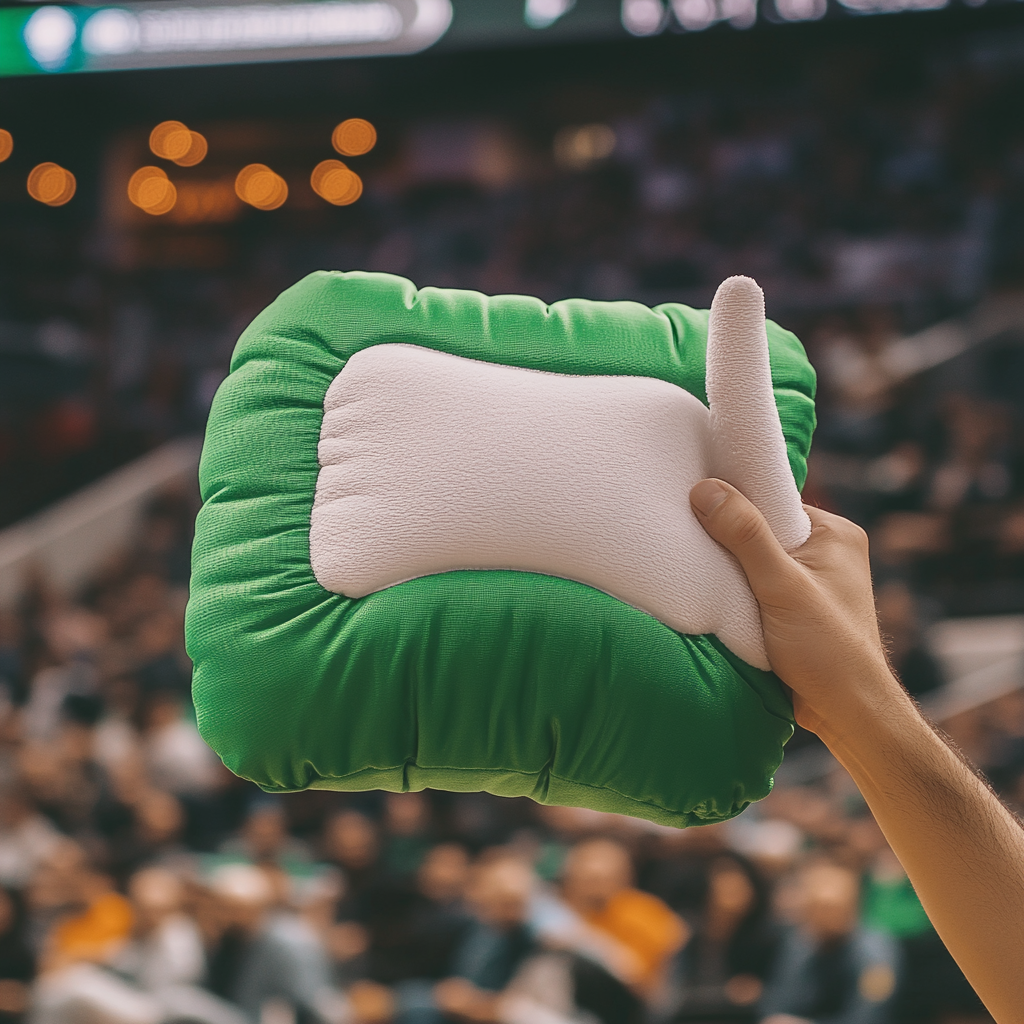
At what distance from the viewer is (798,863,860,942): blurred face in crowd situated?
2.96 meters

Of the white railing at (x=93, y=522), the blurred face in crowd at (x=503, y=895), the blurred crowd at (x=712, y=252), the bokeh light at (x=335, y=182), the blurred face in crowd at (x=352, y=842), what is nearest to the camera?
the blurred face in crowd at (x=503, y=895)

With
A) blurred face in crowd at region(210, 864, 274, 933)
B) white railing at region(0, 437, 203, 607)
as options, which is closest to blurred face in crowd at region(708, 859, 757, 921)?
blurred face in crowd at region(210, 864, 274, 933)

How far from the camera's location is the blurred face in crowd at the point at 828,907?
296 centimetres

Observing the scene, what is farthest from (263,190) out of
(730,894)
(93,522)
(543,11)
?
(730,894)

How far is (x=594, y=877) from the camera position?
10.5 feet

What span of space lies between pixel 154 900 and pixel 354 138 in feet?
24.9

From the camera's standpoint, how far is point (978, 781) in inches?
32.5

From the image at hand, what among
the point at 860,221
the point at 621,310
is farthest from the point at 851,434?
the point at 621,310

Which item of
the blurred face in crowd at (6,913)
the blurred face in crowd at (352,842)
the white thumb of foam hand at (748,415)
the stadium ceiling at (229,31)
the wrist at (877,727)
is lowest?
the blurred face in crowd at (6,913)

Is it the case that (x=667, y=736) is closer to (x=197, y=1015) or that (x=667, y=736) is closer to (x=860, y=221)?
(x=197, y=1015)

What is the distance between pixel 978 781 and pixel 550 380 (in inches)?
16.7

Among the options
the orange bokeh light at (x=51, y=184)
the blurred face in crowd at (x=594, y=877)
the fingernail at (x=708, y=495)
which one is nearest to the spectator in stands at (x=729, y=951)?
the blurred face in crowd at (x=594, y=877)

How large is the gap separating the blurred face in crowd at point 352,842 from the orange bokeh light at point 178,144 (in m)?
7.13

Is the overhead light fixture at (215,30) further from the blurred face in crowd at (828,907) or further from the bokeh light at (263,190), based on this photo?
the bokeh light at (263,190)
